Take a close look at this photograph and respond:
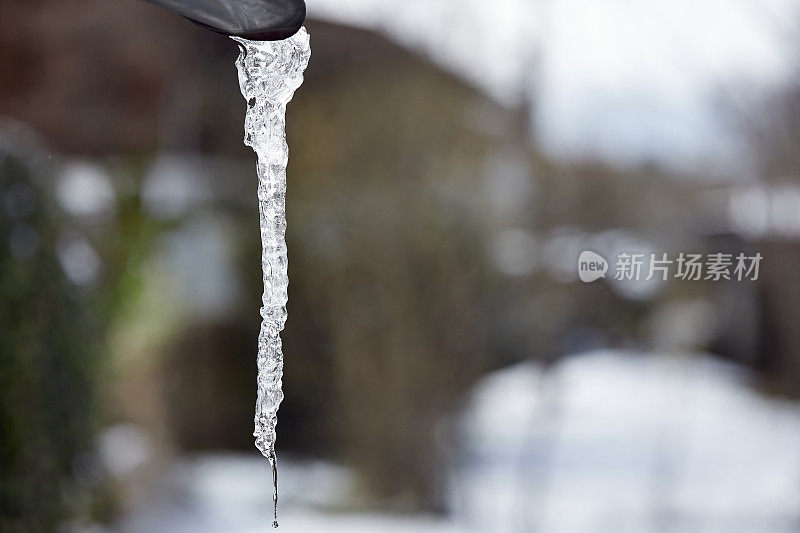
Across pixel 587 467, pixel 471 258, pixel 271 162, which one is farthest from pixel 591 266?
pixel 271 162

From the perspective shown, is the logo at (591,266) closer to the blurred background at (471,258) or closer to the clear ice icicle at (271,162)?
the blurred background at (471,258)

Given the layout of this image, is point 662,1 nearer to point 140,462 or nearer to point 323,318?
point 323,318

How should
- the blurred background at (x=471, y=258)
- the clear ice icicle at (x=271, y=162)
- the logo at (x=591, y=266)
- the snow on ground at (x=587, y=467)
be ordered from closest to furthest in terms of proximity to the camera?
1. the clear ice icicle at (x=271, y=162)
2. the logo at (x=591, y=266)
3. the blurred background at (x=471, y=258)
4. the snow on ground at (x=587, y=467)

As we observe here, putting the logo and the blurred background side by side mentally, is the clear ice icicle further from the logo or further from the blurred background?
the blurred background

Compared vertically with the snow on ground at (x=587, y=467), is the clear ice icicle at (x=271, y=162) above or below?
above

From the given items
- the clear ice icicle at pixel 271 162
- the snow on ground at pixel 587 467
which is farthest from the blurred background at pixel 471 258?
the clear ice icicle at pixel 271 162

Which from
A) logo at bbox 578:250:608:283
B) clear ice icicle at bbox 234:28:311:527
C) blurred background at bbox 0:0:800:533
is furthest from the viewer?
blurred background at bbox 0:0:800:533

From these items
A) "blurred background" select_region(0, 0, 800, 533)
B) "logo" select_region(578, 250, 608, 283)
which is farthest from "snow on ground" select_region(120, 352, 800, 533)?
"logo" select_region(578, 250, 608, 283)

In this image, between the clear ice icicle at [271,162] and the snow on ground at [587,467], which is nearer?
the clear ice icicle at [271,162]
